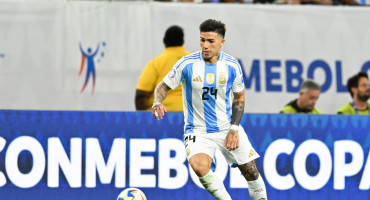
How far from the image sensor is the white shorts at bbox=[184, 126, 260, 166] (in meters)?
7.85

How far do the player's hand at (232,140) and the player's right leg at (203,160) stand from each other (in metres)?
0.16

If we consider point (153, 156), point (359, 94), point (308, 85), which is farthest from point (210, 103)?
point (359, 94)

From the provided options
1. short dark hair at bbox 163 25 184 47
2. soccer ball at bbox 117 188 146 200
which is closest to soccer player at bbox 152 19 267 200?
soccer ball at bbox 117 188 146 200

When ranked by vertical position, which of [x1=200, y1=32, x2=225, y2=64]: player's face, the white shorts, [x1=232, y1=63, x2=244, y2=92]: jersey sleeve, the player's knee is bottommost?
the player's knee

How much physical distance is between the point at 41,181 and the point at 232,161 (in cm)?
228

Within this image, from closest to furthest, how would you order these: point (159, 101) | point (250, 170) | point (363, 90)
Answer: point (159, 101)
point (250, 170)
point (363, 90)

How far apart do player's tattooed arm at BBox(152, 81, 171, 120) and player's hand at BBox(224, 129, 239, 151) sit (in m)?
0.71

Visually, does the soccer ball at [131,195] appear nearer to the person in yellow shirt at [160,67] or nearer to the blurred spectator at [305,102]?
the person in yellow shirt at [160,67]

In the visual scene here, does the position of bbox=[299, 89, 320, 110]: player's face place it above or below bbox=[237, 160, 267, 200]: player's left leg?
above

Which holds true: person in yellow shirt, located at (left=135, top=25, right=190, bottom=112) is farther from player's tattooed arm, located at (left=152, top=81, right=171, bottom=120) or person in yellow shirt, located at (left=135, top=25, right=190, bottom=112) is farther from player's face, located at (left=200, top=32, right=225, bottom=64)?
player's face, located at (left=200, top=32, right=225, bottom=64)

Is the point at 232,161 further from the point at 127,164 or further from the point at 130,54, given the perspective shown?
the point at 130,54

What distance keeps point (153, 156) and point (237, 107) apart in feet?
5.36

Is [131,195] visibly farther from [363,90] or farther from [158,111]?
[363,90]

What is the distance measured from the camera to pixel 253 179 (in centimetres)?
810
